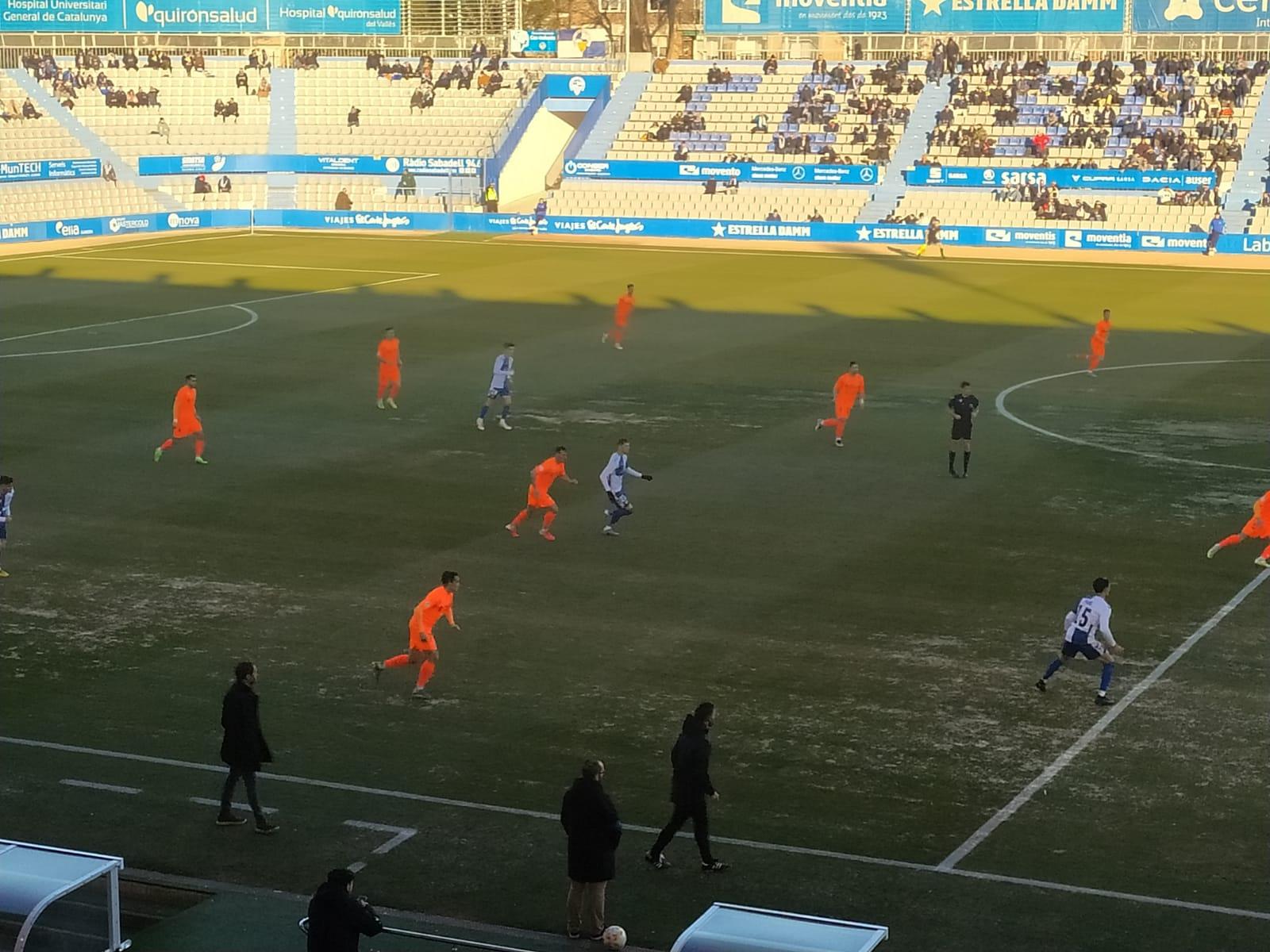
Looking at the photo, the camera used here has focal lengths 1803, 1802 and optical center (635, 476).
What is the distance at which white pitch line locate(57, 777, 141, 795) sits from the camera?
1634 cm

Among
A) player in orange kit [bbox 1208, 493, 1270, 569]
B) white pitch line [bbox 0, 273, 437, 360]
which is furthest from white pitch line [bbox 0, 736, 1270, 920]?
white pitch line [bbox 0, 273, 437, 360]

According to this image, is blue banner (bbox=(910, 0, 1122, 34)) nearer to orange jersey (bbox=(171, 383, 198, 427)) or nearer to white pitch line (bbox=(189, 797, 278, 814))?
orange jersey (bbox=(171, 383, 198, 427))

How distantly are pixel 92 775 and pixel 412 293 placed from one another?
119 feet

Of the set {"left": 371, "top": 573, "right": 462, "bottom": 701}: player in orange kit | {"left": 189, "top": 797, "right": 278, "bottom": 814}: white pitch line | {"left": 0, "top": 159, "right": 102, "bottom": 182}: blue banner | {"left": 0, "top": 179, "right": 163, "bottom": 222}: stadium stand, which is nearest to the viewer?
{"left": 189, "top": 797, "right": 278, "bottom": 814}: white pitch line

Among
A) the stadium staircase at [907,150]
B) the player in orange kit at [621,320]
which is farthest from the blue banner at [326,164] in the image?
the player in orange kit at [621,320]

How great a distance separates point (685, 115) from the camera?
7875cm

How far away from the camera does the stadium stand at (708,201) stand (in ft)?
237

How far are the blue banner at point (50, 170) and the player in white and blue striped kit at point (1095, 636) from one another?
198 feet

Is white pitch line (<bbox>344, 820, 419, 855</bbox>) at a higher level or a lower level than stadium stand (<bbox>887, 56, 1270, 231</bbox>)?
lower

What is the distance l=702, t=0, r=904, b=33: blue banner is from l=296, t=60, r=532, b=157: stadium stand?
9447mm

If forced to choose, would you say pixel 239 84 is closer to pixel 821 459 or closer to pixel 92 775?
pixel 821 459

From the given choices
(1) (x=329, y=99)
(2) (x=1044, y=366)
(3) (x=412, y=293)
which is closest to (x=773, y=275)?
(3) (x=412, y=293)

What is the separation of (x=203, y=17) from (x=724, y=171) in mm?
27352

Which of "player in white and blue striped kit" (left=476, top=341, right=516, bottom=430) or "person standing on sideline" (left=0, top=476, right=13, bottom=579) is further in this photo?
"player in white and blue striped kit" (left=476, top=341, right=516, bottom=430)
